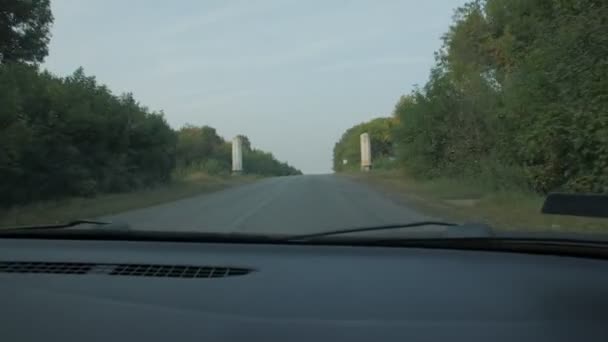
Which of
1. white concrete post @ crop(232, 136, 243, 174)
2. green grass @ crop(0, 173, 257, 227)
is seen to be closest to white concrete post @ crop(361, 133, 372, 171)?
white concrete post @ crop(232, 136, 243, 174)

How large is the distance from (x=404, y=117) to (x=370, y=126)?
231ft

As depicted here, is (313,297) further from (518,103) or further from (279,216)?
(518,103)

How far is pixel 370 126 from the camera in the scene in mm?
110375

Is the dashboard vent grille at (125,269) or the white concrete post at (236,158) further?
the white concrete post at (236,158)

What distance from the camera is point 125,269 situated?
354 centimetres

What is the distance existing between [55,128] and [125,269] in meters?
25.4

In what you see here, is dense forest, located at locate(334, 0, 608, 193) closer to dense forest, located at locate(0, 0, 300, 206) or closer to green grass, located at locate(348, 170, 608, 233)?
green grass, located at locate(348, 170, 608, 233)

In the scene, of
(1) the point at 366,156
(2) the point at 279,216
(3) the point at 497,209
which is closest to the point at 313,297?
(2) the point at 279,216

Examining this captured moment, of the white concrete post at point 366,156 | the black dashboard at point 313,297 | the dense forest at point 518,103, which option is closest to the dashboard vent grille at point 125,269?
the black dashboard at point 313,297

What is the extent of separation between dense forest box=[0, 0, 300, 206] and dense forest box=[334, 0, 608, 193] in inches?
573

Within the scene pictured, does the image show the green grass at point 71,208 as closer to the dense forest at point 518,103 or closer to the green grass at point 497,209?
the green grass at point 497,209

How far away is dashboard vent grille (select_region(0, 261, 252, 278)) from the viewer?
3359 mm

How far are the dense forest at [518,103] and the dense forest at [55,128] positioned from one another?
14.6 m

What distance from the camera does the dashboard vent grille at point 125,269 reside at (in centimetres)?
336
